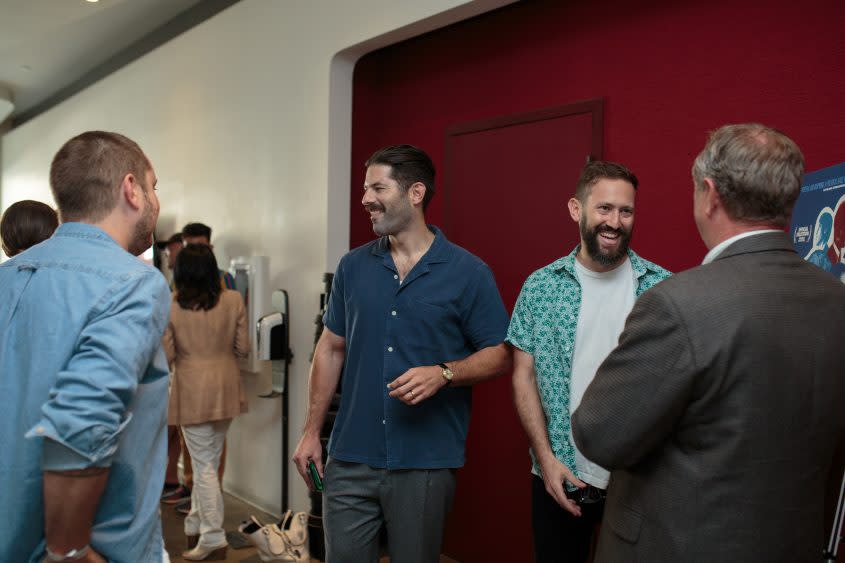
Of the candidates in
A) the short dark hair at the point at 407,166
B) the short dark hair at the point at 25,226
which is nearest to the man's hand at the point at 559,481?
the short dark hair at the point at 407,166

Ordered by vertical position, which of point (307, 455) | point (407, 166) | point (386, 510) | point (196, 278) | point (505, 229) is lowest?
point (386, 510)

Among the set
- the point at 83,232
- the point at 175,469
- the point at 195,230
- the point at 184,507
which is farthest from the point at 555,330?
the point at 175,469

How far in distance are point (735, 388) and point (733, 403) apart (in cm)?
3

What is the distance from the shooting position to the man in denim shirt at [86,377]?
4.12 ft

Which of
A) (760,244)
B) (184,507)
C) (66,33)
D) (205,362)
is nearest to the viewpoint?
(760,244)

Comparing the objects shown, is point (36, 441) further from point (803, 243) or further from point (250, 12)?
point (250, 12)

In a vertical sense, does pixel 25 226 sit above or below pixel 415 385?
above

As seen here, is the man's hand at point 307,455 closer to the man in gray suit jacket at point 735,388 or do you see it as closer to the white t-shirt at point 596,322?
the white t-shirt at point 596,322

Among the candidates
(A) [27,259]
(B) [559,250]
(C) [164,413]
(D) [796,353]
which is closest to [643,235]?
(B) [559,250]

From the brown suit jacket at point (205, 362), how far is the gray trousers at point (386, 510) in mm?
1894

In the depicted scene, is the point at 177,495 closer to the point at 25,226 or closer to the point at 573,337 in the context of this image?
the point at 25,226

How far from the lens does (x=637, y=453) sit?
1.36 metres

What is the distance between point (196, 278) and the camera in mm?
3900

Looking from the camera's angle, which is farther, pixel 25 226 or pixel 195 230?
pixel 195 230
